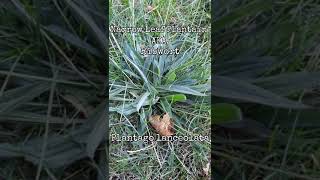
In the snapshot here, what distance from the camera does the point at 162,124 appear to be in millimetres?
829

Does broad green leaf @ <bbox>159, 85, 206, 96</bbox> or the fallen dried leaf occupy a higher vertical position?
broad green leaf @ <bbox>159, 85, 206, 96</bbox>

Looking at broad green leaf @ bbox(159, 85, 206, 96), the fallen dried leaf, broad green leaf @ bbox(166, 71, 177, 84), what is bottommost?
the fallen dried leaf

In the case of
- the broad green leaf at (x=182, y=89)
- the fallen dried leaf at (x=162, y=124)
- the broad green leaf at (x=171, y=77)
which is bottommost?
the fallen dried leaf at (x=162, y=124)

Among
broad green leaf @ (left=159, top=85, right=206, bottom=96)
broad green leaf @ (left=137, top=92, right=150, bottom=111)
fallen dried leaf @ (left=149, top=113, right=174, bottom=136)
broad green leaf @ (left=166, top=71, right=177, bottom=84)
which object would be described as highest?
broad green leaf @ (left=166, top=71, right=177, bottom=84)

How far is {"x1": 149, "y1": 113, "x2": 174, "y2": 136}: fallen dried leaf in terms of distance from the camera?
826 millimetres

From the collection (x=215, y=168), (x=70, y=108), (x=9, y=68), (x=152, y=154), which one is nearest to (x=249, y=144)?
(x=215, y=168)

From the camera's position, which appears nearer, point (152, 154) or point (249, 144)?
point (152, 154)

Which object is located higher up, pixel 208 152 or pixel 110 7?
pixel 110 7

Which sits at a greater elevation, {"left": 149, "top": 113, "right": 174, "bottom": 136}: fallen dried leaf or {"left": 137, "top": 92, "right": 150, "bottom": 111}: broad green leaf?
{"left": 137, "top": 92, "right": 150, "bottom": 111}: broad green leaf

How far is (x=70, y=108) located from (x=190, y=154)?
0.78ft

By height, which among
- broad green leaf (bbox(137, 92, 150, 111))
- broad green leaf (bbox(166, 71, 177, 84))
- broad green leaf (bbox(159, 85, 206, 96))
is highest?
broad green leaf (bbox(166, 71, 177, 84))

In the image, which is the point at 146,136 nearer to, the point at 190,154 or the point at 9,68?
the point at 190,154

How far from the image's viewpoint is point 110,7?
0.84 metres

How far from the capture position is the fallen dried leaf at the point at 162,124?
32.5 inches
